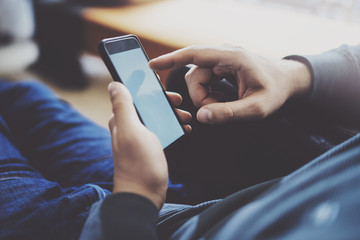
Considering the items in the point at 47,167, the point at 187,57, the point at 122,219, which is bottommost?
the point at 47,167

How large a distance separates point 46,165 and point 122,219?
1.32ft

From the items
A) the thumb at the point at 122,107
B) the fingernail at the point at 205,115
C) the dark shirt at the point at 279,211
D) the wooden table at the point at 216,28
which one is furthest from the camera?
the wooden table at the point at 216,28

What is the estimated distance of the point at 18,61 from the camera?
5.99 feet

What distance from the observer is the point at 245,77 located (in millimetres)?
530

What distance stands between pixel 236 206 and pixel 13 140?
545mm

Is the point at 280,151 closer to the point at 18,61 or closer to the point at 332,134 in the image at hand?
the point at 332,134

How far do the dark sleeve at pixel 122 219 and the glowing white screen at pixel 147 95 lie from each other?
8.2 inches

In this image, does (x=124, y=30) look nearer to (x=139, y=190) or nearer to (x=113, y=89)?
(x=113, y=89)

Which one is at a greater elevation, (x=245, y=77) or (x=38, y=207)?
(x=245, y=77)

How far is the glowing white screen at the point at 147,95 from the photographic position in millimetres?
531

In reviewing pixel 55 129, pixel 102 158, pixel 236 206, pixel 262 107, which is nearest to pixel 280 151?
pixel 262 107

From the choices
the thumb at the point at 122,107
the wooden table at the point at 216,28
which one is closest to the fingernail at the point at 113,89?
the thumb at the point at 122,107

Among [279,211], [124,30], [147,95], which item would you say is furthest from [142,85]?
[124,30]

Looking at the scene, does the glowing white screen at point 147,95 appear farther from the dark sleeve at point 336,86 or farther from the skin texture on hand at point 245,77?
the dark sleeve at point 336,86
